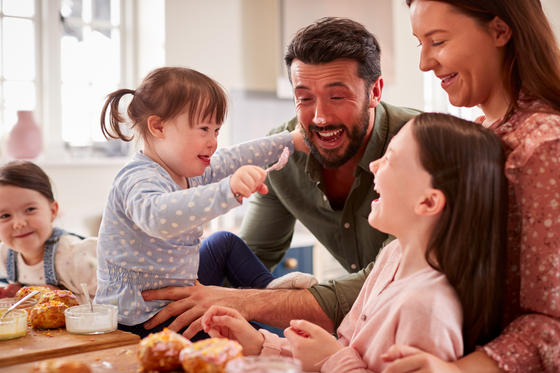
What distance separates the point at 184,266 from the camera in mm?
1668

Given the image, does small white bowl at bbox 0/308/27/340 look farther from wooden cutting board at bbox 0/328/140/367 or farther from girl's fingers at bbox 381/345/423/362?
girl's fingers at bbox 381/345/423/362

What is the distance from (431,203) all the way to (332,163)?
101 centimetres

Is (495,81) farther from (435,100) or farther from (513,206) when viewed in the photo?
(435,100)

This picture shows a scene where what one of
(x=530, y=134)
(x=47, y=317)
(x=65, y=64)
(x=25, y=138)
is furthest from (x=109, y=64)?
(x=530, y=134)

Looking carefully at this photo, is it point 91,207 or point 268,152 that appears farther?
point 91,207

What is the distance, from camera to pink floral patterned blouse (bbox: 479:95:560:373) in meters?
1.09

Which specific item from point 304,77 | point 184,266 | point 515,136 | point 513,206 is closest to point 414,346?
point 513,206

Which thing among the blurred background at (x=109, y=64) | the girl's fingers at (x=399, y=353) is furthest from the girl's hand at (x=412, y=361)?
the blurred background at (x=109, y=64)

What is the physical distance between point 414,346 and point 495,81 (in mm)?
643

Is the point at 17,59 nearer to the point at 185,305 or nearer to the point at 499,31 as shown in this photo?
the point at 185,305

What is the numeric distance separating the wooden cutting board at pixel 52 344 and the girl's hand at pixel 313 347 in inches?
13.1

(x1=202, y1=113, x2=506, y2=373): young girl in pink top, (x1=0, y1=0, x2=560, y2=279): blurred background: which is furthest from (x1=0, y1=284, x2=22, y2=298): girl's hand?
(x1=0, y1=0, x2=560, y2=279): blurred background

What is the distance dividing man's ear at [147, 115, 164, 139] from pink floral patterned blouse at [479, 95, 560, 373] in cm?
91

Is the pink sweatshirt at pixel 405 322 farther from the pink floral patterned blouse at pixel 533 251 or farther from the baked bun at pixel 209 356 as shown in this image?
the baked bun at pixel 209 356
